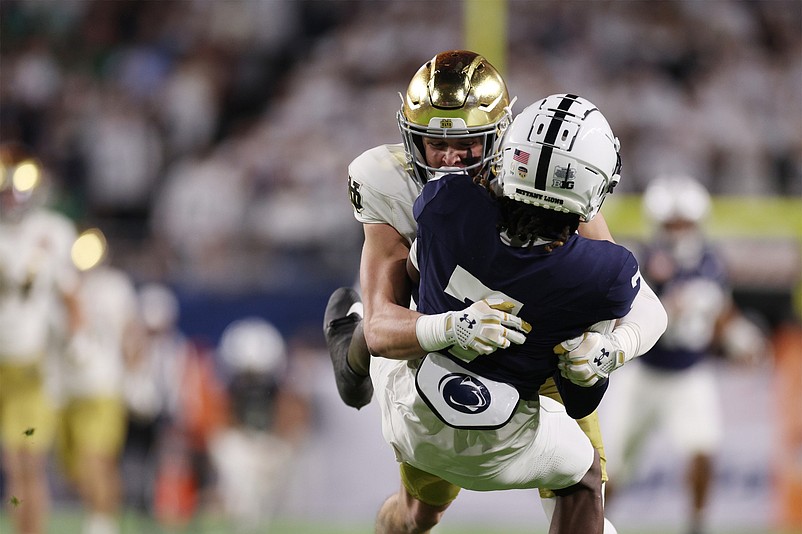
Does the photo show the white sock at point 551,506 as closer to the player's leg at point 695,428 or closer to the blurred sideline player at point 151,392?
the player's leg at point 695,428

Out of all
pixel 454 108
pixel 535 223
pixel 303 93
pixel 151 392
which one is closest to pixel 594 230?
pixel 535 223

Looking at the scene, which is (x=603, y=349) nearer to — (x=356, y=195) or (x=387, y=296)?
(x=387, y=296)

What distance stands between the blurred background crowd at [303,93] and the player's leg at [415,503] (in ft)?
15.1

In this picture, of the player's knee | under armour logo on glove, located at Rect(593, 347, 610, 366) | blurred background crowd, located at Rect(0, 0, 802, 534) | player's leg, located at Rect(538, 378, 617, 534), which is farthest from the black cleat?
blurred background crowd, located at Rect(0, 0, 802, 534)

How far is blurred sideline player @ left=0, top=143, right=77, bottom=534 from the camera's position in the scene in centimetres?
541

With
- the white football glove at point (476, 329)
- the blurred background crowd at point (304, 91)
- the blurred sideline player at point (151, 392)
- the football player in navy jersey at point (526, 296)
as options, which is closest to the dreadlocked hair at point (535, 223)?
the football player in navy jersey at point (526, 296)

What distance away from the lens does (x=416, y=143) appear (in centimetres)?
305

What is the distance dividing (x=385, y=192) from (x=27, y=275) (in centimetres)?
291

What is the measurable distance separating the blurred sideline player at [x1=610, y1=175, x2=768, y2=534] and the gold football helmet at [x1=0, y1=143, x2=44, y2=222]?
288 cm

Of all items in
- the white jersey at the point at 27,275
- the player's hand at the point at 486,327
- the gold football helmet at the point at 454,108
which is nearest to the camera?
the player's hand at the point at 486,327

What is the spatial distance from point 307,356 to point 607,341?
485 centimetres

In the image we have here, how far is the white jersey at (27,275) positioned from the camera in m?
5.47

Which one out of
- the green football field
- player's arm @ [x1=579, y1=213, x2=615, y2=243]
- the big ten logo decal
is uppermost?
the big ten logo decal

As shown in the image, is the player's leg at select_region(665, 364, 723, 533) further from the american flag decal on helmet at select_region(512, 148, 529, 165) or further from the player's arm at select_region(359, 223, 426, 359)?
the american flag decal on helmet at select_region(512, 148, 529, 165)
